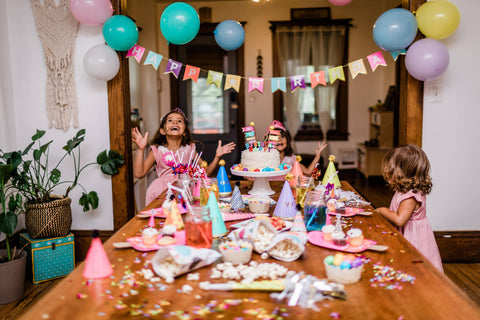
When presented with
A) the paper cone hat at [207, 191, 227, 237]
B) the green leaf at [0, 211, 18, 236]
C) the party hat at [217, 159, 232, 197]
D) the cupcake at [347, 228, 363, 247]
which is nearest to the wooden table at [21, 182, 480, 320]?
the cupcake at [347, 228, 363, 247]

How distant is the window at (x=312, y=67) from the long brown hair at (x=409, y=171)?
5.00m

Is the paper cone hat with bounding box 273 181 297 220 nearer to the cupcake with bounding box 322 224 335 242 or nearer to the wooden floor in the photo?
the cupcake with bounding box 322 224 335 242

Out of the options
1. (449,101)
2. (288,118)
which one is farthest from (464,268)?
(288,118)

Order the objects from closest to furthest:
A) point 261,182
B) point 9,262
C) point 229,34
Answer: point 261,182, point 9,262, point 229,34

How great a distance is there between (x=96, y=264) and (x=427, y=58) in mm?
2448

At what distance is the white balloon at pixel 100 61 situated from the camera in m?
3.17

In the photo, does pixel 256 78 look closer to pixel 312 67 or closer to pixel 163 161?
pixel 163 161

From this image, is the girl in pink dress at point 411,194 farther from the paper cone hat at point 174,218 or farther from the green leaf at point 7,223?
the green leaf at point 7,223

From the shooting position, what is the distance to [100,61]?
3166 mm

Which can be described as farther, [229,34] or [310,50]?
[310,50]

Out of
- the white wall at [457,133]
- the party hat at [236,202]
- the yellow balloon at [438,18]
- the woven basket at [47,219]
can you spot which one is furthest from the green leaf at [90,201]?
the yellow balloon at [438,18]

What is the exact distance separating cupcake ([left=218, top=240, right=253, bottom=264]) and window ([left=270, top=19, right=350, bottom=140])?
5.79 metres

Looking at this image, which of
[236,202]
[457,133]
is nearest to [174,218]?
[236,202]

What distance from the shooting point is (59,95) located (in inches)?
137
